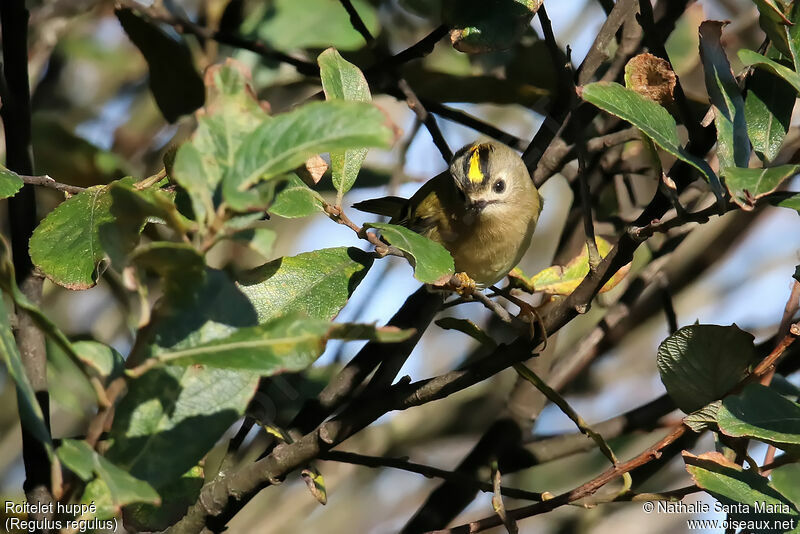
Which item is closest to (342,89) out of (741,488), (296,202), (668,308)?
(296,202)

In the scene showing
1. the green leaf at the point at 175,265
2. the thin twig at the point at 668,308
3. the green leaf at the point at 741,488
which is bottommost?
the thin twig at the point at 668,308

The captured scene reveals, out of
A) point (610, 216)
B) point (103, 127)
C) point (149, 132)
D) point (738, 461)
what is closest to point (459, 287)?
point (738, 461)

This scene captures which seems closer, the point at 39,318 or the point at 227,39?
the point at 39,318

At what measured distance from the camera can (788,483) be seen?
117cm

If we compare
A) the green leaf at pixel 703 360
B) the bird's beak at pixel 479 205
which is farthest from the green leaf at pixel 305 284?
the bird's beak at pixel 479 205

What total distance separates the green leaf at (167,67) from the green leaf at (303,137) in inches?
45.7


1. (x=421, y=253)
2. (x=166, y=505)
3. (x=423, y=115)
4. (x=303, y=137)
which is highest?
(x=303, y=137)

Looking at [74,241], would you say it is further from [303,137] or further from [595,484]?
[595,484]

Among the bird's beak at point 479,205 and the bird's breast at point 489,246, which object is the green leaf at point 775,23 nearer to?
the bird's breast at point 489,246

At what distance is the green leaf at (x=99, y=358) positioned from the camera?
78 cm

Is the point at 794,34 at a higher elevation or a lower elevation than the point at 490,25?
higher

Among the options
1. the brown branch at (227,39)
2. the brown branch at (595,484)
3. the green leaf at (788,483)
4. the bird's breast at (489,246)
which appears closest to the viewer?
the green leaf at (788,483)

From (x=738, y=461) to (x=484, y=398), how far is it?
4.48 ft

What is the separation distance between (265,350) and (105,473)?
168 mm
